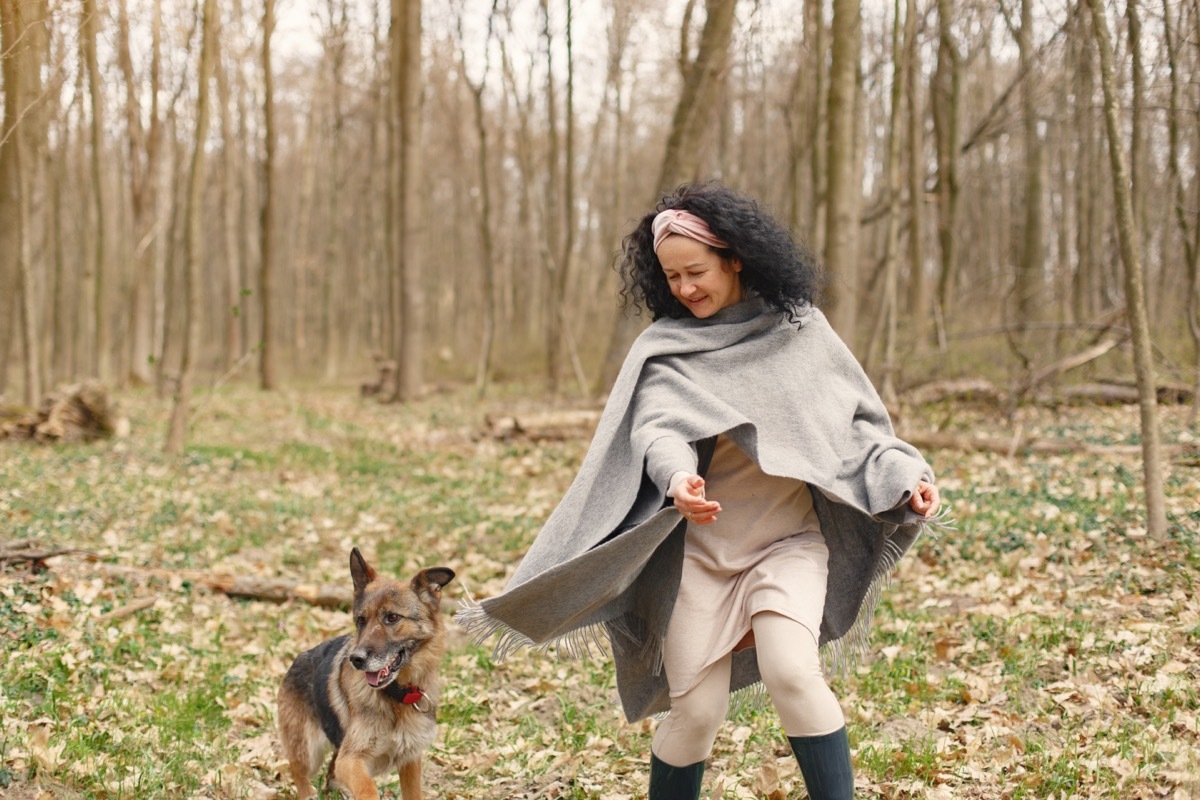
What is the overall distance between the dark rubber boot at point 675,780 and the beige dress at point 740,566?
0.27m

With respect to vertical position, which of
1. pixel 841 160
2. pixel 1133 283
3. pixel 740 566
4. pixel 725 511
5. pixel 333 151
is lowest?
pixel 740 566

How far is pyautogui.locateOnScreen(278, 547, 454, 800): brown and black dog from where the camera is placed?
3.80 meters

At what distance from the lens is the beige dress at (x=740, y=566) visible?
10.6ft

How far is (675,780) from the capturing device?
3.36 metres

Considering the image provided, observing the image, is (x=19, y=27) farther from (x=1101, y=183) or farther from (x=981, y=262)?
(x=981, y=262)

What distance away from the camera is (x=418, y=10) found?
18.6 m

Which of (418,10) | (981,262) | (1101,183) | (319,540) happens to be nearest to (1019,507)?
(319,540)

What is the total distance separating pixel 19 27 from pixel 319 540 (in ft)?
15.2

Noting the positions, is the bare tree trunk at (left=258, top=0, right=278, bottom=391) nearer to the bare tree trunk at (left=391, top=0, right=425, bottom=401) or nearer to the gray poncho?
the bare tree trunk at (left=391, top=0, right=425, bottom=401)

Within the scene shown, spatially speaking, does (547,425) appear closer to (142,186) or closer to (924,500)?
Result: (924,500)

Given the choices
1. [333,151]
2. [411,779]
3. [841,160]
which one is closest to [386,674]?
[411,779]

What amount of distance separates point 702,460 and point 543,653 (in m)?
3.21

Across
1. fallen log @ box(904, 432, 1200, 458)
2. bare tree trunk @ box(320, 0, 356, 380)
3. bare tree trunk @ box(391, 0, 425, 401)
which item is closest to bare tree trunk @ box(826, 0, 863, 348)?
fallen log @ box(904, 432, 1200, 458)

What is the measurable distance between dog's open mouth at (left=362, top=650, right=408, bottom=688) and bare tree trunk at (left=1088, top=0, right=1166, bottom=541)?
5.01m
